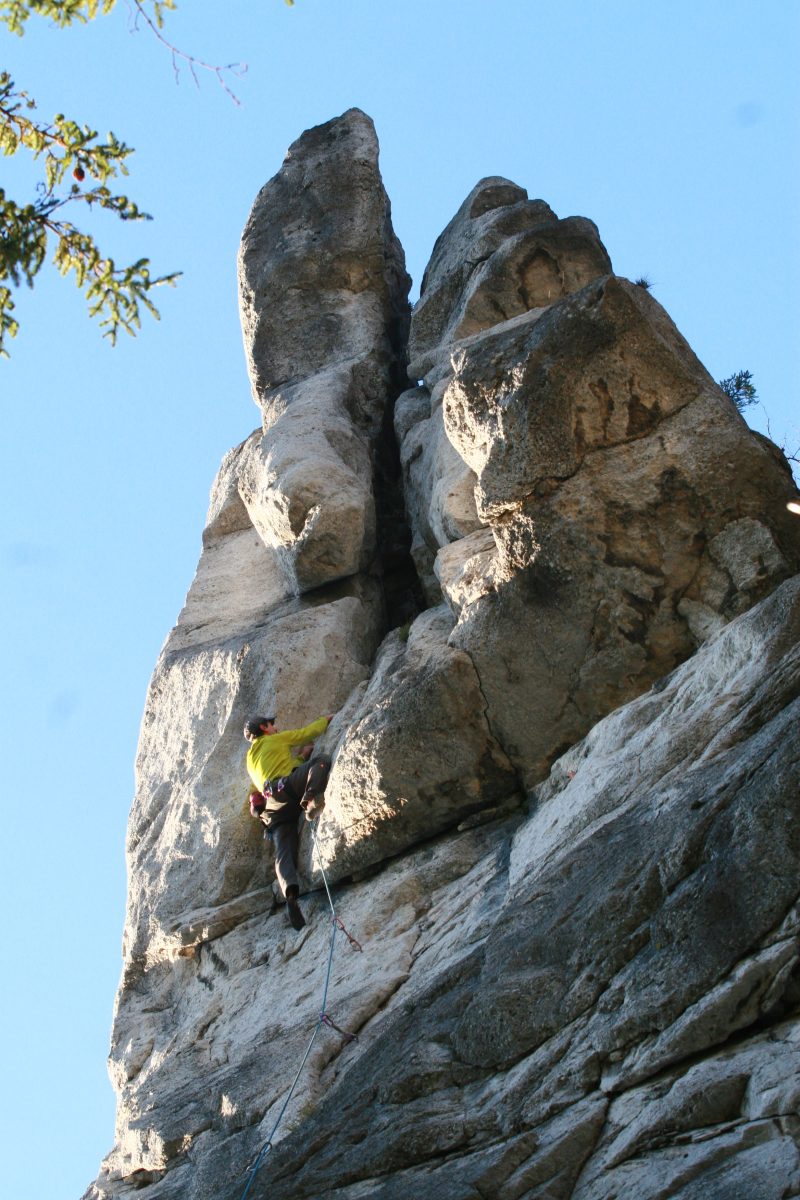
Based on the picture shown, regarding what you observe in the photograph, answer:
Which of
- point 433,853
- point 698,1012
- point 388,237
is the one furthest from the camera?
point 388,237

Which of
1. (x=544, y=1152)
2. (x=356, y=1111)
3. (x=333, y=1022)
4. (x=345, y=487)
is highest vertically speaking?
(x=345, y=487)

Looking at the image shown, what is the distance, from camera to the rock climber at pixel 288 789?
13.6 meters

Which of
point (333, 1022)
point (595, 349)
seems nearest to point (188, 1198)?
point (333, 1022)

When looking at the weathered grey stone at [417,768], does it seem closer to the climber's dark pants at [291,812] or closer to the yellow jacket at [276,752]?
the climber's dark pants at [291,812]

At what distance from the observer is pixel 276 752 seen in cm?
1434

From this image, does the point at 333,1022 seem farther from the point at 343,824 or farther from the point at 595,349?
the point at 595,349

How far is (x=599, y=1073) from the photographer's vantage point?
7.73 meters

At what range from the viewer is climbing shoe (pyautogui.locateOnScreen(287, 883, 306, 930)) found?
13.3 metres

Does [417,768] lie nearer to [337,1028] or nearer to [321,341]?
[337,1028]

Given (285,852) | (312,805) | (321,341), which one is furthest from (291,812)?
(321,341)

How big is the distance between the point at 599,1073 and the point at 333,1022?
3.63 m

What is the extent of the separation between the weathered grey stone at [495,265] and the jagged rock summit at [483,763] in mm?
42

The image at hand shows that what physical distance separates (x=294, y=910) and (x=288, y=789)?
1122 millimetres

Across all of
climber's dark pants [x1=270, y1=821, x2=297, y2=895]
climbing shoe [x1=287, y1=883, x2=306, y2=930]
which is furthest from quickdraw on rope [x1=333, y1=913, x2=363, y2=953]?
climber's dark pants [x1=270, y1=821, x2=297, y2=895]
